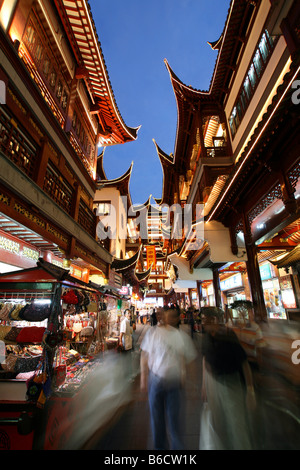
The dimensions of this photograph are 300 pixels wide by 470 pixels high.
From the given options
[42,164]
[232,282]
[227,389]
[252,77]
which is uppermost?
[252,77]

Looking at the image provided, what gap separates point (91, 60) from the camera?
958 centimetres

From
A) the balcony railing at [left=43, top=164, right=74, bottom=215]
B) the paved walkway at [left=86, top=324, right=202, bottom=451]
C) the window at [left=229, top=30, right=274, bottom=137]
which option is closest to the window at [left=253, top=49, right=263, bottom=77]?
the window at [left=229, top=30, right=274, bottom=137]

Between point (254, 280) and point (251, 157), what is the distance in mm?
3990

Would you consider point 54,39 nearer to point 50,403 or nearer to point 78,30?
point 78,30

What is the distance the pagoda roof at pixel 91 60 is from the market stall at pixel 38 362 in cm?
934

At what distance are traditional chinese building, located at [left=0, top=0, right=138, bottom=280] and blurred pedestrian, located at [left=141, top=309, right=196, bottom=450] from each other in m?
4.43

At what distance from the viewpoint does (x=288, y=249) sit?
921cm

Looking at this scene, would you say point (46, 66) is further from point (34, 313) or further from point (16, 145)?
point (34, 313)

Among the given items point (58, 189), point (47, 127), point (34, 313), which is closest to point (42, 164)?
point (47, 127)

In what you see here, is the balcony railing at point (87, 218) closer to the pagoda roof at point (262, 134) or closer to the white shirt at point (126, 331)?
the white shirt at point (126, 331)

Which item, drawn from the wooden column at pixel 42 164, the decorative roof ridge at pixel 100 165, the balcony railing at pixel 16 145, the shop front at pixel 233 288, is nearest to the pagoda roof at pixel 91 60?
the wooden column at pixel 42 164

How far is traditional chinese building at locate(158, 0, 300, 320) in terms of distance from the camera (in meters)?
4.96

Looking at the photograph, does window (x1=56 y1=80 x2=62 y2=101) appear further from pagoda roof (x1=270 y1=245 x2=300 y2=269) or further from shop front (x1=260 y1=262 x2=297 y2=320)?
shop front (x1=260 y1=262 x2=297 y2=320)
